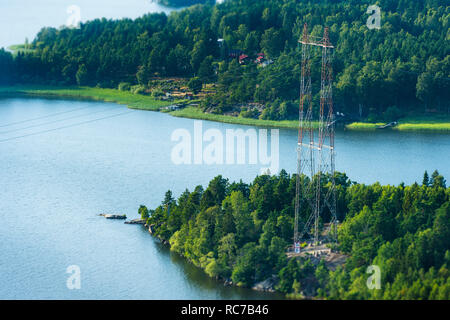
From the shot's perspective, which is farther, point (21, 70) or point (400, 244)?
point (21, 70)

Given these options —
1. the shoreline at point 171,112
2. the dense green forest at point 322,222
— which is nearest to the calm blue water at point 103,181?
the dense green forest at point 322,222

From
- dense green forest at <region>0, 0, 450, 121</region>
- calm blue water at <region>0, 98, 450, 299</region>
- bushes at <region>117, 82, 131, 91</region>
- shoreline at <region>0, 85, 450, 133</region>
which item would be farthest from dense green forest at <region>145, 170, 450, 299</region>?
bushes at <region>117, 82, 131, 91</region>

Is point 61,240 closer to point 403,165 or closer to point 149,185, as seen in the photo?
point 149,185

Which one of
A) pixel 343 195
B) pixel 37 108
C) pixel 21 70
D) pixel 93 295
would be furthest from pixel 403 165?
pixel 21 70

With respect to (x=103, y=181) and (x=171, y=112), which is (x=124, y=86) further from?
(x=103, y=181)

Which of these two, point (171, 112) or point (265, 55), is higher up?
point (265, 55)

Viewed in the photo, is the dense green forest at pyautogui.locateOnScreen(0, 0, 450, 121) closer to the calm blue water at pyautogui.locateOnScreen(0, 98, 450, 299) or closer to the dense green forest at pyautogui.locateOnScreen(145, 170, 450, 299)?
the calm blue water at pyautogui.locateOnScreen(0, 98, 450, 299)

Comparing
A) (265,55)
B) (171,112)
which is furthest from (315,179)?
(265,55)
